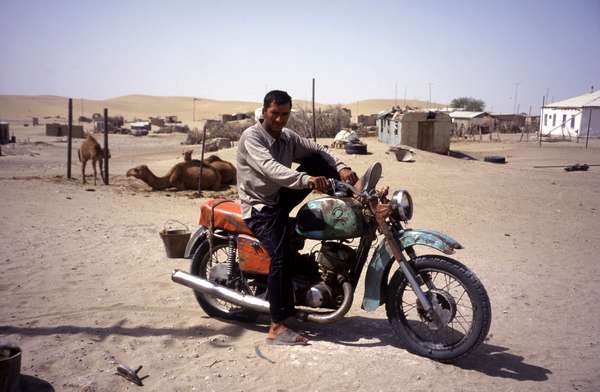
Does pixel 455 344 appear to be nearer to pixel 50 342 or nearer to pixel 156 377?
pixel 156 377

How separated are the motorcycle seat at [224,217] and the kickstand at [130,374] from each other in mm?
1311

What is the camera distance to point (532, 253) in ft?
23.1

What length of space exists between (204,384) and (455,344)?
177 centimetres

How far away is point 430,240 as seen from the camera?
3.67m

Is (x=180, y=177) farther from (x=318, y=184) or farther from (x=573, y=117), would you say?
(x=573, y=117)

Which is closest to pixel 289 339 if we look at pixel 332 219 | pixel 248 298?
pixel 248 298

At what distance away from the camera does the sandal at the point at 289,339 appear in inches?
158

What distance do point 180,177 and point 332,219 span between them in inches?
371

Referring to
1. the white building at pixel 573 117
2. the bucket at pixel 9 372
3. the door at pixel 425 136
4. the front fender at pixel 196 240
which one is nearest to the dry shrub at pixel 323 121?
the door at pixel 425 136

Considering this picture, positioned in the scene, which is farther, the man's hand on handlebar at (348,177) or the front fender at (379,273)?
the man's hand on handlebar at (348,177)

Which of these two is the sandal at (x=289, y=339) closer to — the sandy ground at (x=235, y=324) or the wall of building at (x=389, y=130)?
the sandy ground at (x=235, y=324)

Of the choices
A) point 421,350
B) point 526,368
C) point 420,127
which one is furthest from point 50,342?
point 420,127

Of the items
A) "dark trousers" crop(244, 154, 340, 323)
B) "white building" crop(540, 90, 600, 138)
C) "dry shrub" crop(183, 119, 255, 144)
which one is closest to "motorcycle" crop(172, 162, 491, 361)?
"dark trousers" crop(244, 154, 340, 323)

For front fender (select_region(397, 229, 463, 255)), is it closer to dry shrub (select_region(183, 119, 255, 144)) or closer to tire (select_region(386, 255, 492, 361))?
tire (select_region(386, 255, 492, 361))
